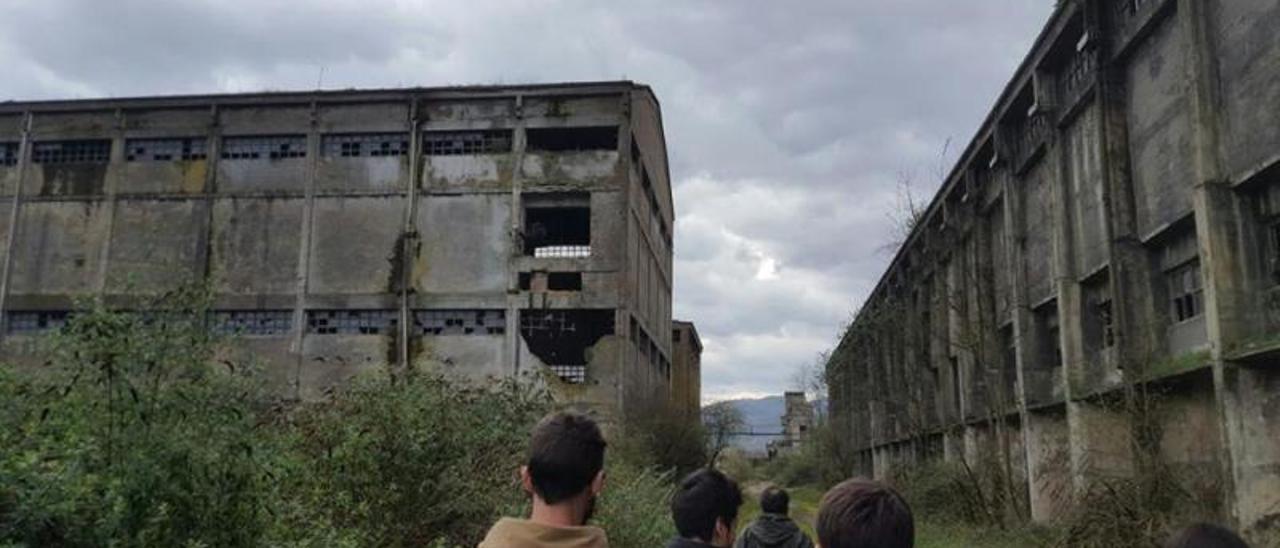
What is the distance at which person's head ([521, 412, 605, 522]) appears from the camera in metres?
2.46

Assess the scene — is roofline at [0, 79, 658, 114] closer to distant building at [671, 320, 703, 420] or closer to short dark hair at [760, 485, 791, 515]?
distant building at [671, 320, 703, 420]

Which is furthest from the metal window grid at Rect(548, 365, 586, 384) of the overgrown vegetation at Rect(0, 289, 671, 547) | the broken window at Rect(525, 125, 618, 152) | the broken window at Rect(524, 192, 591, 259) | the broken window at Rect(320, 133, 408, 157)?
the overgrown vegetation at Rect(0, 289, 671, 547)

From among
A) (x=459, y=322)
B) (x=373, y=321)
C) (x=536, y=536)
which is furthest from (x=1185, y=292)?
(x=373, y=321)

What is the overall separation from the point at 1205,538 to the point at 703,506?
6.51 feet

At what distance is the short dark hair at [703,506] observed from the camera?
402 cm

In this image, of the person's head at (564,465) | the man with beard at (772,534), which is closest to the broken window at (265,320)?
the man with beard at (772,534)

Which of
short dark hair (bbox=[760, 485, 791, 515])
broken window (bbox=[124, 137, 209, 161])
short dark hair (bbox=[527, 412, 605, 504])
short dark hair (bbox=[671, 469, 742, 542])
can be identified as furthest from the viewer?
broken window (bbox=[124, 137, 209, 161])

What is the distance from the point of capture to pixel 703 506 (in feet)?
13.2

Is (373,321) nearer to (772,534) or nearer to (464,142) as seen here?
(464,142)

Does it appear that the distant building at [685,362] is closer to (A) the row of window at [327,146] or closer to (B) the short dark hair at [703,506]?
(A) the row of window at [327,146]

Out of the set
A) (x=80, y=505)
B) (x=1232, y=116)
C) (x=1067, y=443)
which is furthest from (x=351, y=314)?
(x=80, y=505)

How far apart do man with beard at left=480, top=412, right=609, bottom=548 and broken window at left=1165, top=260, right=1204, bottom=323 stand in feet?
40.4

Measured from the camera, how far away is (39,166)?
3141cm

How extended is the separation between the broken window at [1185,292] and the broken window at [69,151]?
29994 mm
